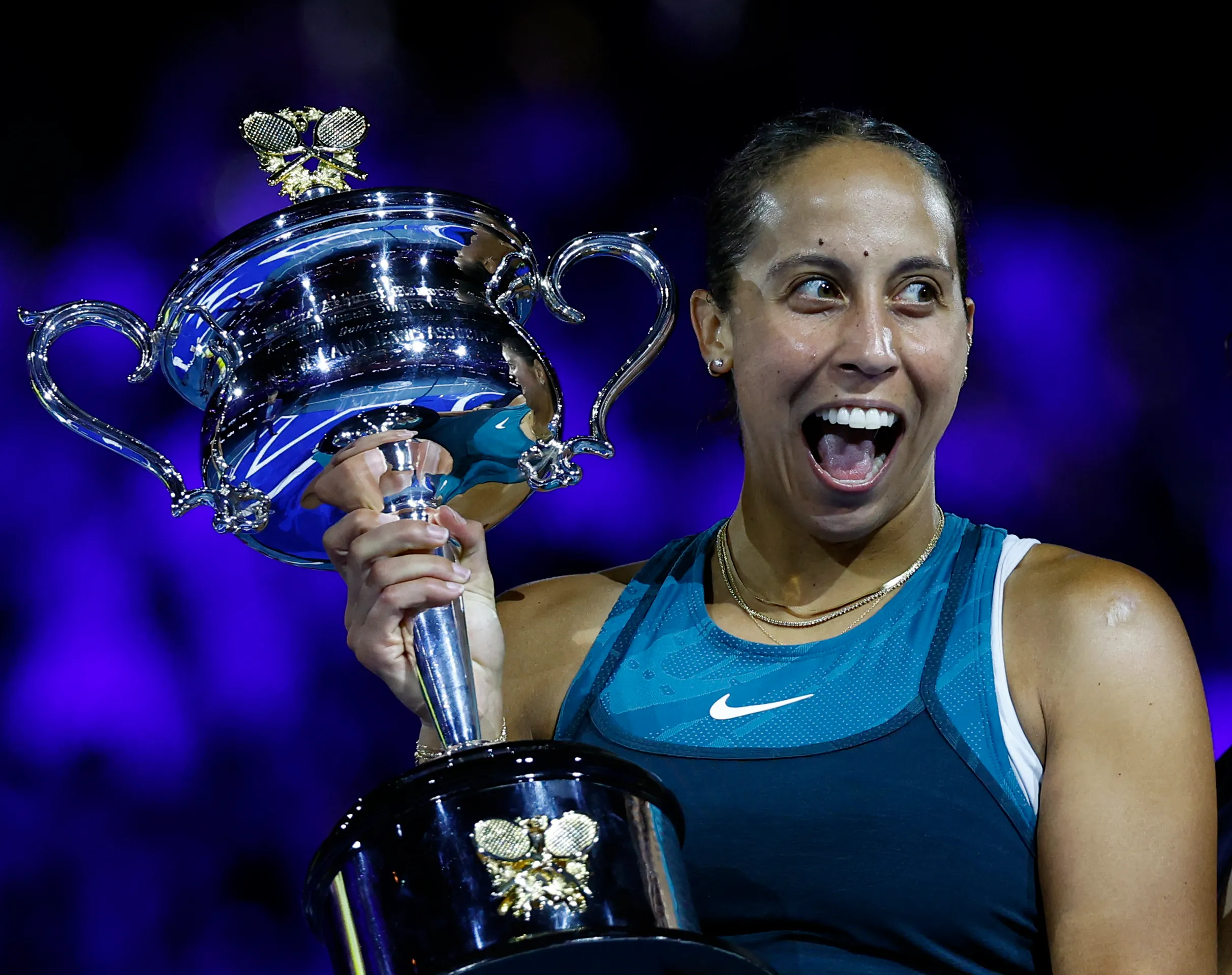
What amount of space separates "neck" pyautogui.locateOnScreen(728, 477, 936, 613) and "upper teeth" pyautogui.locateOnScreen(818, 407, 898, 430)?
12cm

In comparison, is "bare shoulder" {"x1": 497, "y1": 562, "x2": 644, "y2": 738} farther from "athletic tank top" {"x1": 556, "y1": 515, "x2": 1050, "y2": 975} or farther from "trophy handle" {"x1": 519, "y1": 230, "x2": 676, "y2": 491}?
"trophy handle" {"x1": 519, "y1": 230, "x2": 676, "y2": 491}

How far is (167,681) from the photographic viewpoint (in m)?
2.15

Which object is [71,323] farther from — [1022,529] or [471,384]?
[1022,529]

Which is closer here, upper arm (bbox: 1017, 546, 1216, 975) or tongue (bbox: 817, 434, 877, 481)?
upper arm (bbox: 1017, 546, 1216, 975)

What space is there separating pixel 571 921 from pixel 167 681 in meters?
1.12

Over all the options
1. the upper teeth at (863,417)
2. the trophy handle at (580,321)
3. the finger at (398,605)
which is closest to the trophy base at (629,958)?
the finger at (398,605)

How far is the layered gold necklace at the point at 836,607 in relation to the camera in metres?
1.65

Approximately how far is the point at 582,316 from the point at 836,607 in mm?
409

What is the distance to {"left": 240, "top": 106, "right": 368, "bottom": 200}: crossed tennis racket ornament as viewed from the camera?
151cm

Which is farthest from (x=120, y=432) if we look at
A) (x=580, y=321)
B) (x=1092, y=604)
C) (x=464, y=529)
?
(x=1092, y=604)

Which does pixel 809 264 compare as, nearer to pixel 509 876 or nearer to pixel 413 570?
pixel 413 570

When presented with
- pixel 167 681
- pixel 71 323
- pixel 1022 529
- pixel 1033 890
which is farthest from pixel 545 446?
pixel 1022 529

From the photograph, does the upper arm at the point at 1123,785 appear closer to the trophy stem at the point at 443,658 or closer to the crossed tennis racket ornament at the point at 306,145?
the trophy stem at the point at 443,658

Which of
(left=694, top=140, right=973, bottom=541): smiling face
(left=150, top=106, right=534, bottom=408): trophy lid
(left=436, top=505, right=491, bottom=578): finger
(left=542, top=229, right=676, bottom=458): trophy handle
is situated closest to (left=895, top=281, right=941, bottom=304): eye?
(left=694, top=140, right=973, bottom=541): smiling face
